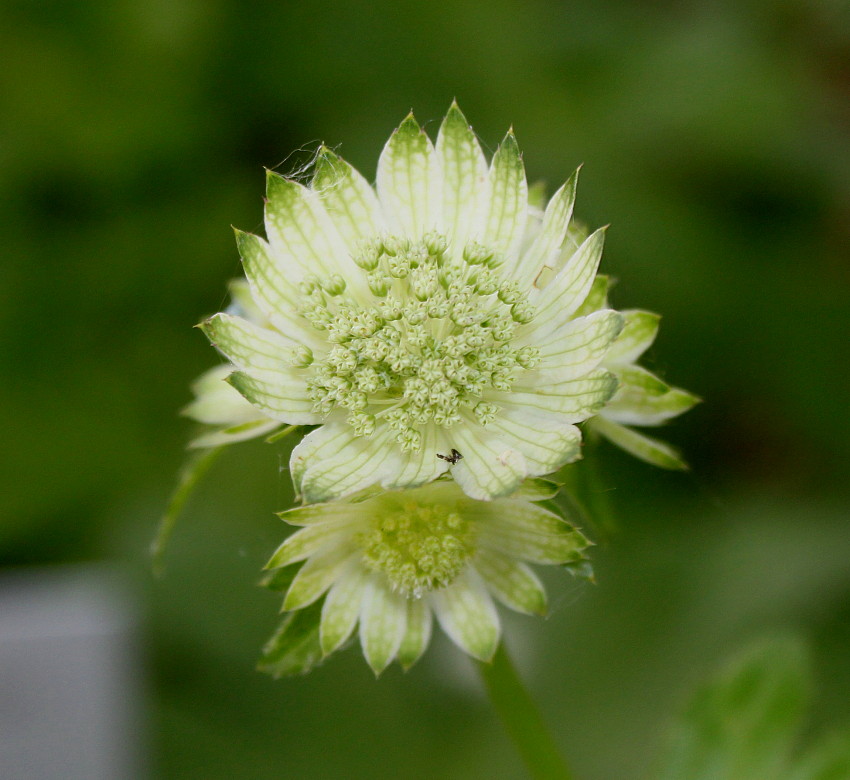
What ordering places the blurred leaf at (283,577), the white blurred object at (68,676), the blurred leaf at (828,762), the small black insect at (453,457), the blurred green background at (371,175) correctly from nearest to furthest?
the small black insect at (453,457)
the blurred leaf at (283,577)
the blurred leaf at (828,762)
the white blurred object at (68,676)
the blurred green background at (371,175)

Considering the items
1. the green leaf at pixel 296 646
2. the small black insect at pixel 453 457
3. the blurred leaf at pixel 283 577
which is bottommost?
the green leaf at pixel 296 646

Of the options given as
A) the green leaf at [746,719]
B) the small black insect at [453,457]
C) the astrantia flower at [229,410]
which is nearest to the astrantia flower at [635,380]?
the small black insect at [453,457]

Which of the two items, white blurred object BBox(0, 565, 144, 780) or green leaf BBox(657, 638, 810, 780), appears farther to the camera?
white blurred object BBox(0, 565, 144, 780)

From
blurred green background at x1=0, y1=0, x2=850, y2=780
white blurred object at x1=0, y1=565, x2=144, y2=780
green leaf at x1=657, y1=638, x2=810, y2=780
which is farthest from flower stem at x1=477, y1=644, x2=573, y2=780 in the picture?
white blurred object at x1=0, y1=565, x2=144, y2=780

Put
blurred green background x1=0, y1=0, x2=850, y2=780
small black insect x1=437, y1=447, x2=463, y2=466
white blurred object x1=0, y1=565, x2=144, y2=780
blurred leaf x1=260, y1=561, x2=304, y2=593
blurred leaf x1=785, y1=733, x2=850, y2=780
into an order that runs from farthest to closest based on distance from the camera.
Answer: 1. blurred green background x1=0, y1=0, x2=850, y2=780
2. white blurred object x1=0, y1=565, x2=144, y2=780
3. blurred leaf x1=785, y1=733, x2=850, y2=780
4. blurred leaf x1=260, y1=561, x2=304, y2=593
5. small black insect x1=437, y1=447, x2=463, y2=466

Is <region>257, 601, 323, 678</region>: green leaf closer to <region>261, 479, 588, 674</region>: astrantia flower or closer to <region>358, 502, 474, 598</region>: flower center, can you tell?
<region>261, 479, 588, 674</region>: astrantia flower

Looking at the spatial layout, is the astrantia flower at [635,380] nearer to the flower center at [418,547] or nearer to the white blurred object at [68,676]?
the flower center at [418,547]

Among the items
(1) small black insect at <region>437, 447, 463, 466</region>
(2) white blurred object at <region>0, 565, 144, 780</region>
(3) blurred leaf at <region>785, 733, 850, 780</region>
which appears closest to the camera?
(1) small black insect at <region>437, 447, 463, 466</region>
